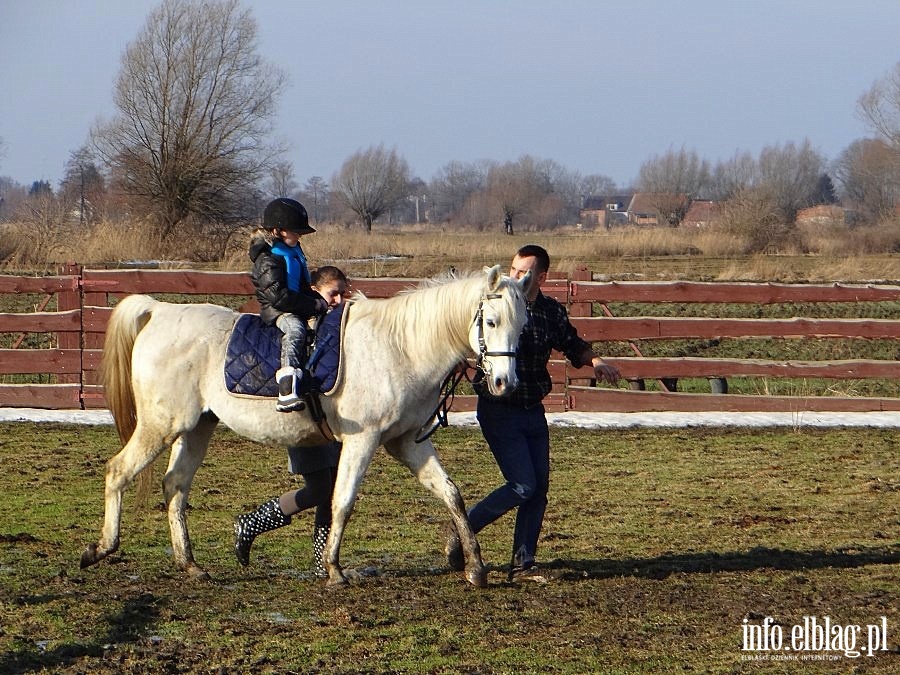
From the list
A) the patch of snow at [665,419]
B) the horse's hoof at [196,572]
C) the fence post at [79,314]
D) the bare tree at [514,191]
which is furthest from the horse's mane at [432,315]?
the bare tree at [514,191]

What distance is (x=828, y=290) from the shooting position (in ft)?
41.0

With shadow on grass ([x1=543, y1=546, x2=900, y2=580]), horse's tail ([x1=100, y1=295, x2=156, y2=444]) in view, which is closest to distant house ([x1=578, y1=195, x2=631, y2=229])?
shadow on grass ([x1=543, y1=546, x2=900, y2=580])

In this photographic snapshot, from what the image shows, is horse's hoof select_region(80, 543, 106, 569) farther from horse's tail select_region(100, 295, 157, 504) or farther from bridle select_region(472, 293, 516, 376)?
bridle select_region(472, 293, 516, 376)

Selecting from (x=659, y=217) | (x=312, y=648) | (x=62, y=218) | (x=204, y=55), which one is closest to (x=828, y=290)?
(x=312, y=648)

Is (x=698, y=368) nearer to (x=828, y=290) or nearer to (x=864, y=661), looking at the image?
(x=828, y=290)

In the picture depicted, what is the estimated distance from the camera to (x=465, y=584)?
565 centimetres

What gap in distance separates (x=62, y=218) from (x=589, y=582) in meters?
→ 24.9

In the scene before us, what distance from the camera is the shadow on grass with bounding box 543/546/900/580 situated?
235 inches

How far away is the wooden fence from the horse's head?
6.93 meters

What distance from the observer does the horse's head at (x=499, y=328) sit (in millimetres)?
5047

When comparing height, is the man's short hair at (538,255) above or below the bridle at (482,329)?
above

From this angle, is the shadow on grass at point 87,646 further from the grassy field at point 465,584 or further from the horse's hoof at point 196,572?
the horse's hoof at point 196,572

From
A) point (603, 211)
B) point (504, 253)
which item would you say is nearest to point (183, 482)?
point (504, 253)

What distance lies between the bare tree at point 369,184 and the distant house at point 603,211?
112ft
